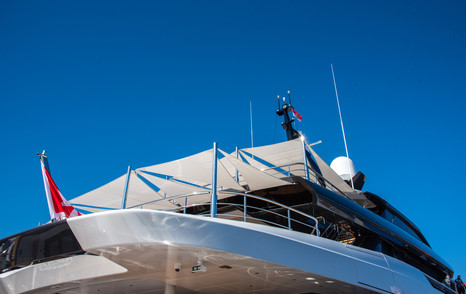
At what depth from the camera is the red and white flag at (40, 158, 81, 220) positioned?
658 cm

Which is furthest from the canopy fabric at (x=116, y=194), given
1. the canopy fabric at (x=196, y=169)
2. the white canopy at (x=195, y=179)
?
the canopy fabric at (x=196, y=169)

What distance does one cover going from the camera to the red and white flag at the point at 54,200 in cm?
658

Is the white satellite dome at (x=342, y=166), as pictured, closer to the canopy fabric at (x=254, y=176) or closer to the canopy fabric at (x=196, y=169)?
the canopy fabric at (x=196, y=169)

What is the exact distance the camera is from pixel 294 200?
7.69 m

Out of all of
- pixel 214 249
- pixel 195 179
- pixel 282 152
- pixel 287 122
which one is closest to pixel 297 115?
pixel 287 122

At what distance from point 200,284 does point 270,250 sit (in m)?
2.45

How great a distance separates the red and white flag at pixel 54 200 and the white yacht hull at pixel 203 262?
1.18 m

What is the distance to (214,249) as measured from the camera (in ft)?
14.0

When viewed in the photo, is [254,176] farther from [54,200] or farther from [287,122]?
[287,122]

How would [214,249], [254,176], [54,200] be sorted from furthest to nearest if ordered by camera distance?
[254,176]
[54,200]
[214,249]

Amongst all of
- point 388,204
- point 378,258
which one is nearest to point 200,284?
point 378,258

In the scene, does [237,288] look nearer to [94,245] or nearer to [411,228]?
[94,245]

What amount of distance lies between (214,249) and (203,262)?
0.72m

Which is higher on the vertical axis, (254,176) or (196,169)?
(196,169)
